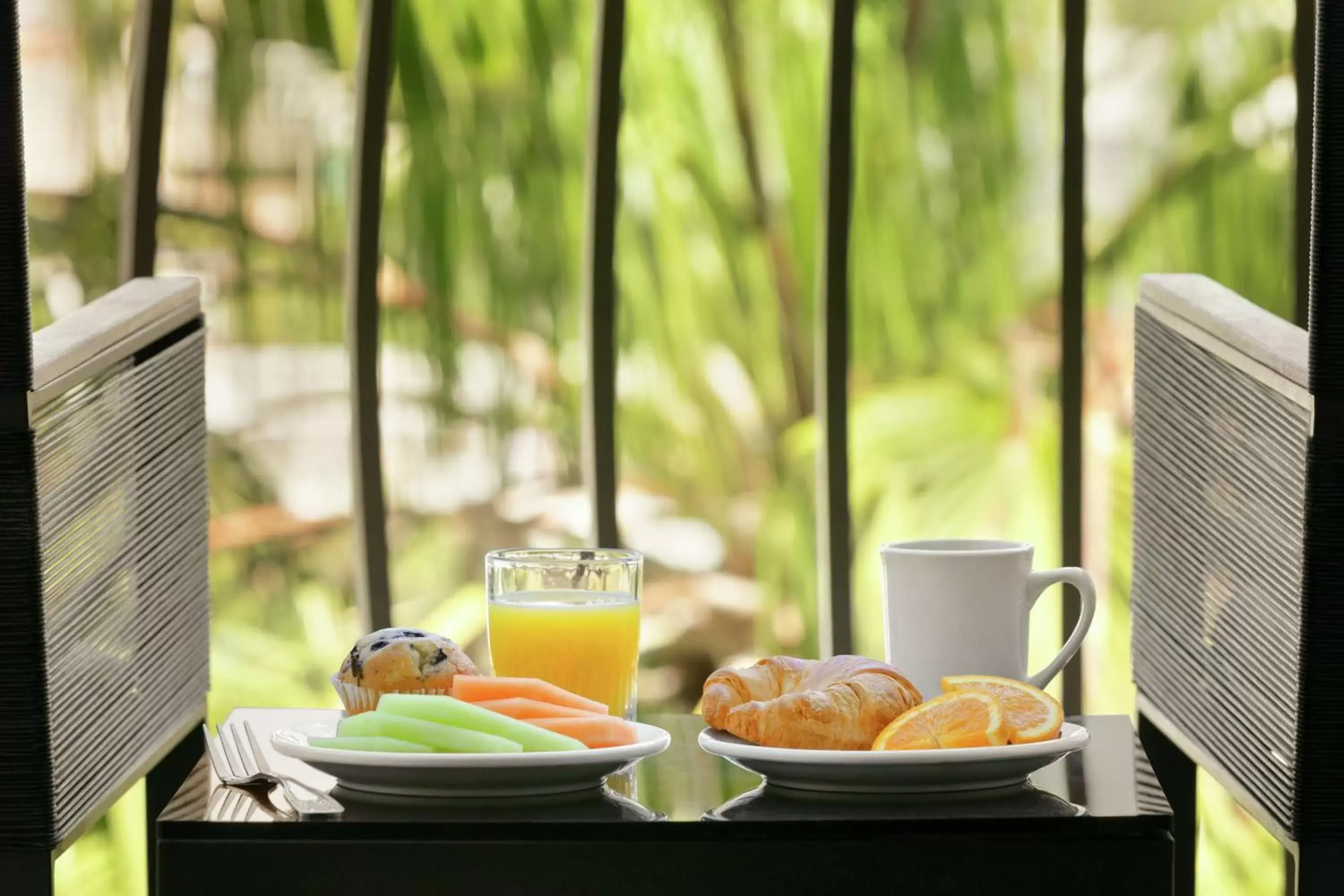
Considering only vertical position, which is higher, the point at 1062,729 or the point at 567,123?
the point at 567,123

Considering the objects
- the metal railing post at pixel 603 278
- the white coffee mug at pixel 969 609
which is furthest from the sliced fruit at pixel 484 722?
the metal railing post at pixel 603 278

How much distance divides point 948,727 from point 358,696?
0.49 metres

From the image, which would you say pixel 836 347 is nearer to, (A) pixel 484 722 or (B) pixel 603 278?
(B) pixel 603 278

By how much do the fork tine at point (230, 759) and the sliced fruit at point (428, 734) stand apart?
0.08 metres

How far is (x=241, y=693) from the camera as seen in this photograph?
12.2 feet

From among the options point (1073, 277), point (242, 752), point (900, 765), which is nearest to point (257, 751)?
point (242, 752)

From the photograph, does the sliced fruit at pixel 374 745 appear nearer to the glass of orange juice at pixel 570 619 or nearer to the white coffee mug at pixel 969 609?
the glass of orange juice at pixel 570 619

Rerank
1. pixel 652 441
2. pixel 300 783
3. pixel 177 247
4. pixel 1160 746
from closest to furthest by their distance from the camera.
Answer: pixel 300 783 → pixel 1160 746 → pixel 177 247 → pixel 652 441

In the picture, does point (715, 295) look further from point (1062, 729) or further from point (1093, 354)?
point (1062, 729)

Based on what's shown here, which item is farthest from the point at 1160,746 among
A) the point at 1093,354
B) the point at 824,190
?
the point at 1093,354

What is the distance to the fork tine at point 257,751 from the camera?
1196 millimetres

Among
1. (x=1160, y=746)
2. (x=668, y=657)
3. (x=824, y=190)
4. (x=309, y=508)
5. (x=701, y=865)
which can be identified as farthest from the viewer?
(x=668, y=657)

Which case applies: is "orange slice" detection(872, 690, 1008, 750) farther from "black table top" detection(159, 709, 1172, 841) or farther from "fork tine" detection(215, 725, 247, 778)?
"fork tine" detection(215, 725, 247, 778)

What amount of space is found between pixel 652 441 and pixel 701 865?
3200 mm
